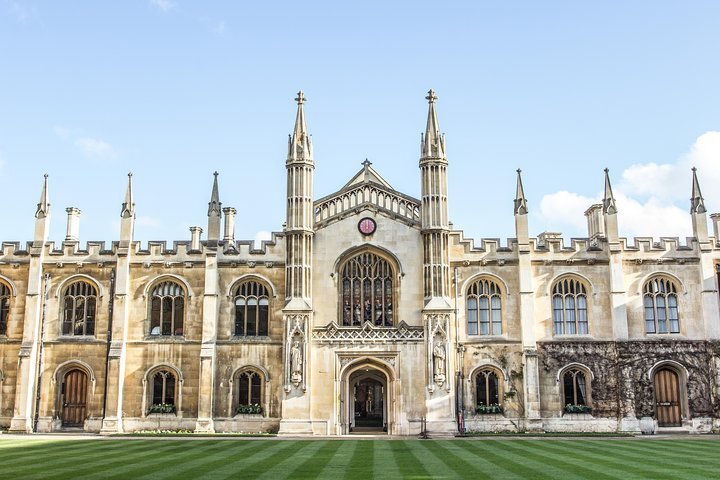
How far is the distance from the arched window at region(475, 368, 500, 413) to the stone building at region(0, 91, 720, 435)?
0.11 m

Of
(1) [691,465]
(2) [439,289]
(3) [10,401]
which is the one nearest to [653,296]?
(2) [439,289]

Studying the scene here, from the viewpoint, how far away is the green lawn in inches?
710

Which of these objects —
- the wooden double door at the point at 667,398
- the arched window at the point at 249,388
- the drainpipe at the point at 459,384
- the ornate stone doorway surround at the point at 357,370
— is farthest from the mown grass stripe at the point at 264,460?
the wooden double door at the point at 667,398

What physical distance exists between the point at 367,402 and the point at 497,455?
1296 inches

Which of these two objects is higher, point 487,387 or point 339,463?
point 487,387

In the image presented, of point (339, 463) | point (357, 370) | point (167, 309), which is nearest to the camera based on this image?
point (339, 463)

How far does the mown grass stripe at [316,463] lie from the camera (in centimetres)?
1806

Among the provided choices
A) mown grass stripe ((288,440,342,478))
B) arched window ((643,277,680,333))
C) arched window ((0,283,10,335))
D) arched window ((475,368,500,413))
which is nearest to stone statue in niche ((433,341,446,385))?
arched window ((475,368,500,413))

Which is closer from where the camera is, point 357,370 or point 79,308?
point 357,370

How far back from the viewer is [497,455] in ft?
75.2

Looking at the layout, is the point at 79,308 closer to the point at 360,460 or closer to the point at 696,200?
the point at 360,460

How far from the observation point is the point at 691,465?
63.9 feet

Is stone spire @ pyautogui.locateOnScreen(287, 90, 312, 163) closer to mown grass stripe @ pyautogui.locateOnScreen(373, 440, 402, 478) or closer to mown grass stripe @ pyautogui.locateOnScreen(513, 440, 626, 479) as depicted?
mown grass stripe @ pyautogui.locateOnScreen(373, 440, 402, 478)

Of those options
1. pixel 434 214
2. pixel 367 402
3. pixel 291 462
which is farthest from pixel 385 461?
pixel 367 402
